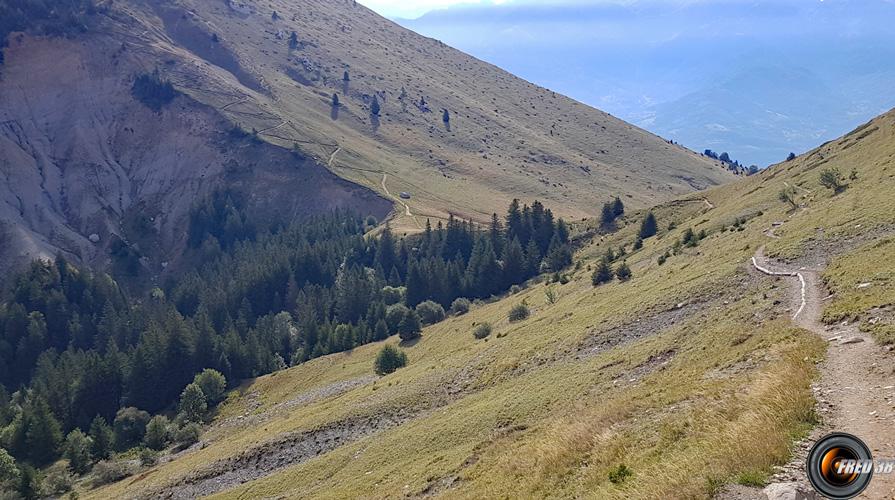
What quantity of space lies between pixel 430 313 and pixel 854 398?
9181cm

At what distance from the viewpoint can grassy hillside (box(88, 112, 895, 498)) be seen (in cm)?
2130

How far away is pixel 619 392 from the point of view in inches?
1275

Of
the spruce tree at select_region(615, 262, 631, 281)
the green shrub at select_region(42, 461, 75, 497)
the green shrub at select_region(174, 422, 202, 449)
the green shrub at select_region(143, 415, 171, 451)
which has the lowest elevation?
the green shrub at select_region(42, 461, 75, 497)

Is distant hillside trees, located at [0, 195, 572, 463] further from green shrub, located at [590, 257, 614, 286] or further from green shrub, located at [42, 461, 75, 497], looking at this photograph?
green shrub, located at [590, 257, 614, 286]

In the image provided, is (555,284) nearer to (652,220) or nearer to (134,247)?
(652,220)

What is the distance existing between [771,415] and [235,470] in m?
47.5

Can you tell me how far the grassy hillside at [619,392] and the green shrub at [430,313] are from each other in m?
25.5

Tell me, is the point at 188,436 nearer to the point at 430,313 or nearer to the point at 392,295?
the point at 430,313

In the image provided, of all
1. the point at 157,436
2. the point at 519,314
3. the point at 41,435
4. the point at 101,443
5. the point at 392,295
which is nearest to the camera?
the point at 519,314

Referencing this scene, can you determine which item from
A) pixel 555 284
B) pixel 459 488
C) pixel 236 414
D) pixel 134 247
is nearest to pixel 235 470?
pixel 459 488

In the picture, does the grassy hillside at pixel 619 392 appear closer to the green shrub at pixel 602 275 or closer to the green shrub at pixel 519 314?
the green shrub at pixel 519 314

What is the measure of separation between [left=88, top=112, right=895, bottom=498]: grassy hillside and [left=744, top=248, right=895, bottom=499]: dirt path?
650 mm

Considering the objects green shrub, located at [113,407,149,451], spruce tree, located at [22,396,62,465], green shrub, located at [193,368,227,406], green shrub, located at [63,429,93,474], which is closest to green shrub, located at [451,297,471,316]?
green shrub, located at [193,368,227,406]

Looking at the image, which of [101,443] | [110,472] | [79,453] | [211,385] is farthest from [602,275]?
[79,453]
